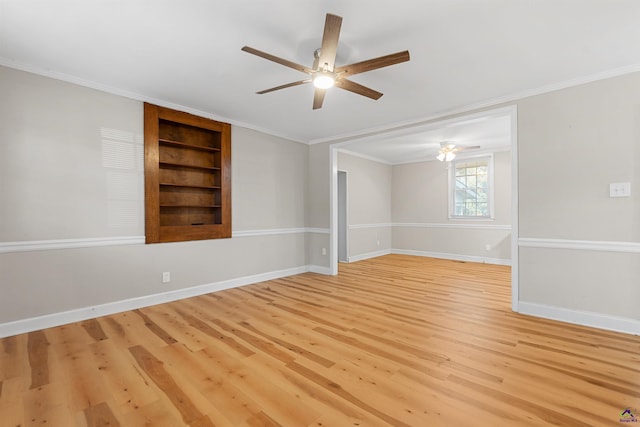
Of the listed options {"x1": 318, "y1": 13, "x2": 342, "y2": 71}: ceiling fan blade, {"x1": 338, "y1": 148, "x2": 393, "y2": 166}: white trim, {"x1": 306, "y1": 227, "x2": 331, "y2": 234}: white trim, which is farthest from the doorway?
{"x1": 318, "y1": 13, "x2": 342, "y2": 71}: ceiling fan blade

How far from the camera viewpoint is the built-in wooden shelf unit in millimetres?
3553

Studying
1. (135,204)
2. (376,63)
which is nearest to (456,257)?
(376,63)

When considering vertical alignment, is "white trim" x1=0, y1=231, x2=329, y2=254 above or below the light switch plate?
below

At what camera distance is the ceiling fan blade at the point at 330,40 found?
178cm

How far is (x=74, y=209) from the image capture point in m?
3.02

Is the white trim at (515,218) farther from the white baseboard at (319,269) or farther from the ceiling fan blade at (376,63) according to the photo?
the white baseboard at (319,269)

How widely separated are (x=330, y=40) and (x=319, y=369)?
2400 millimetres

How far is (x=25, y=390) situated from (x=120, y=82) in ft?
9.59

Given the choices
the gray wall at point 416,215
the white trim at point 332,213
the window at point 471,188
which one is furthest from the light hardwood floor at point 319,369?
the window at point 471,188

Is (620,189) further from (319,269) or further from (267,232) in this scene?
(267,232)

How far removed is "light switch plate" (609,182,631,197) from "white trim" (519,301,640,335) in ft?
3.99

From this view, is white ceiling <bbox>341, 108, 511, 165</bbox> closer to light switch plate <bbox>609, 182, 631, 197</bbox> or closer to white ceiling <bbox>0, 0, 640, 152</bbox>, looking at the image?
white ceiling <bbox>0, 0, 640, 152</bbox>

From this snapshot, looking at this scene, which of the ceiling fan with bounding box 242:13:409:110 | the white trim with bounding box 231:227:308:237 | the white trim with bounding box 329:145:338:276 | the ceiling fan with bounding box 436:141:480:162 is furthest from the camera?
the ceiling fan with bounding box 436:141:480:162

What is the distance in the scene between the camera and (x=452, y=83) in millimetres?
3080
